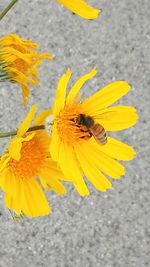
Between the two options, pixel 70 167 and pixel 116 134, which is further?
pixel 116 134

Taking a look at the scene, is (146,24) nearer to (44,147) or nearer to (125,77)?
(125,77)

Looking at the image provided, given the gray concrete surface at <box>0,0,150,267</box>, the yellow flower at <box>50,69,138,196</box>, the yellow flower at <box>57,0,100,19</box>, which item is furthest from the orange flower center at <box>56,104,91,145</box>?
the gray concrete surface at <box>0,0,150,267</box>

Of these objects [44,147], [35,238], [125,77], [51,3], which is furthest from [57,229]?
[44,147]

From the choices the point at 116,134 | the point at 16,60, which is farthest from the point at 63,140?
the point at 116,134

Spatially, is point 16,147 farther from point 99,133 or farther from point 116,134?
point 116,134

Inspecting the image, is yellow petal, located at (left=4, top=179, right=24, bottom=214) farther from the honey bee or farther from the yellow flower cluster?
the honey bee

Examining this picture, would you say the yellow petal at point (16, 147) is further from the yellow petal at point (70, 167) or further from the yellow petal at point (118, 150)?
the yellow petal at point (118, 150)
